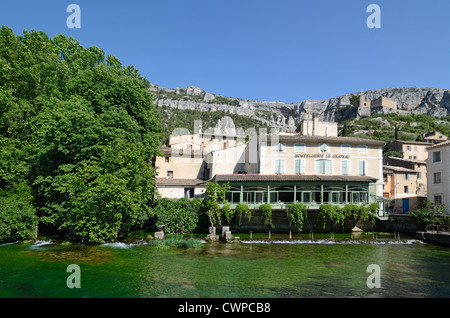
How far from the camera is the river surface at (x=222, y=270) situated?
12.5m

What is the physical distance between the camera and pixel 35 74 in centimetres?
2812

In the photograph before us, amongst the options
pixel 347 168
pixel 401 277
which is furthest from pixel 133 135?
pixel 347 168

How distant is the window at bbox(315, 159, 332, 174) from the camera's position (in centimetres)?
3503

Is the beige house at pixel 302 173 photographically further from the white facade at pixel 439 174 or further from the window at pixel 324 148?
the white facade at pixel 439 174

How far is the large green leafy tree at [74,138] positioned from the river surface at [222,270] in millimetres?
3137

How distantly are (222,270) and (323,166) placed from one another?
76.8 ft

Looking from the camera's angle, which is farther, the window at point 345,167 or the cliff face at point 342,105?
the cliff face at point 342,105

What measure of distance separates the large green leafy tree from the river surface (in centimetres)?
314

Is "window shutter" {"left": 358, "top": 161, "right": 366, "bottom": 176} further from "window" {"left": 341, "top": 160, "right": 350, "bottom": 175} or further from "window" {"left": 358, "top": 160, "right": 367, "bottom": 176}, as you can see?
"window" {"left": 341, "top": 160, "right": 350, "bottom": 175}

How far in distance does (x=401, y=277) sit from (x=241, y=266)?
875cm

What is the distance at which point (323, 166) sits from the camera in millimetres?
35094

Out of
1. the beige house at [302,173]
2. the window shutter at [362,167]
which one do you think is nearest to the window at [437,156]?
the beige house at [302,173]

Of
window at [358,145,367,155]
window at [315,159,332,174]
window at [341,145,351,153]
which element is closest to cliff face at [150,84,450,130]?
window at [358,145,367,155]
